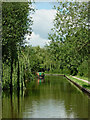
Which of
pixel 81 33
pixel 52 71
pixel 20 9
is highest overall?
pixel 20 9

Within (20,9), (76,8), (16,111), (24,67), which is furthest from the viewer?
(24,67)

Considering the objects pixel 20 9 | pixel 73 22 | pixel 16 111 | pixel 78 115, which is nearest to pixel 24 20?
pixel 20 9

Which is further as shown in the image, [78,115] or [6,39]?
[6,39]

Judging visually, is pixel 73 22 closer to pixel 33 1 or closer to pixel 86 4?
pixel 86 4

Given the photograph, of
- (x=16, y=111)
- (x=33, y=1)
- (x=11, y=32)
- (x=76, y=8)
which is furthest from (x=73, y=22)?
(x=16, y=111)

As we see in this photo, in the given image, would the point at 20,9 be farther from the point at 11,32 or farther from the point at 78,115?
→ the point at 78,115

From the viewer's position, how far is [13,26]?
746 inches

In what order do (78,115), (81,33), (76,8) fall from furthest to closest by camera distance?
(76,8) → (81,33) → (78,115)

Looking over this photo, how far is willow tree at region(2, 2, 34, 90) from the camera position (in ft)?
60.6

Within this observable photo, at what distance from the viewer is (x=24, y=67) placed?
2480 centimetres

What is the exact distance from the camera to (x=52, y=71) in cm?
8125

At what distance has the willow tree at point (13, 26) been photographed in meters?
18.5

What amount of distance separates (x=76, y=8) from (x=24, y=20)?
16.0 feet

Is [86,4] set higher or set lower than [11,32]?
higher
